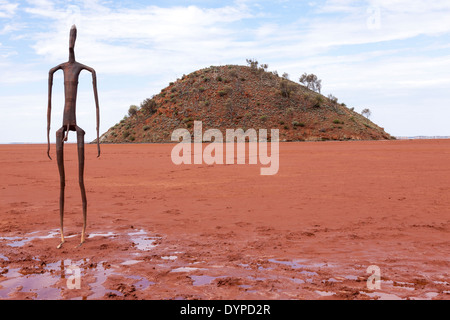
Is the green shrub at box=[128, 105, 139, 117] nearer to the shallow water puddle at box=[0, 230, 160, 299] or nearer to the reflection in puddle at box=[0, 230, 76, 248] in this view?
the reflection in puddle at box=[0, 230, 76, 248]

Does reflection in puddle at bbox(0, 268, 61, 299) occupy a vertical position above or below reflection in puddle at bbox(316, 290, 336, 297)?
below

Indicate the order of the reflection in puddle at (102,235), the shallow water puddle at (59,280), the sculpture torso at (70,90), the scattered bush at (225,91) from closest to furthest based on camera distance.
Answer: the shallow water puddle at (59,280) → the sculpture torso at (70,90) → the reflection in puddle at (102,235) → the scattered bush at (225,91)

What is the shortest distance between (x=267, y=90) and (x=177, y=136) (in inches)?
938

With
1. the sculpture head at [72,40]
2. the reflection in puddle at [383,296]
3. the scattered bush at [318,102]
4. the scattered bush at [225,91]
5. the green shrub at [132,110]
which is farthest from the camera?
the green shrub at [132,110]

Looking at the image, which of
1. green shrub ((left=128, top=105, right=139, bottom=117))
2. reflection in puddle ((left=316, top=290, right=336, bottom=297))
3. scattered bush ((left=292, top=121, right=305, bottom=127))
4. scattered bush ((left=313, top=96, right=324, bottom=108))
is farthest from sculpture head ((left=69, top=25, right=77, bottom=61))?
green shrub ((left=128, top=105, right=139, bottom=117))

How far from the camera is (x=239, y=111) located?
69938 millimetres

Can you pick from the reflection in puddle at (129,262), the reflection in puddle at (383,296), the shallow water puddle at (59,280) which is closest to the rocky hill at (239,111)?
the reflection in puddle at (129,262)

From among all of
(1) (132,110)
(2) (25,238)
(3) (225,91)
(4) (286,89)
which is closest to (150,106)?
(1) (132,110)

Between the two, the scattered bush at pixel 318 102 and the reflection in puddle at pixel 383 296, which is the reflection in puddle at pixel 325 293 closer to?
the reflection in puddle at pixel 383 296

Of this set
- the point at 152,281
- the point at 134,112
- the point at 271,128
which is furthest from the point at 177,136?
the point at 152,281

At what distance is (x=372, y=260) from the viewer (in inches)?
215

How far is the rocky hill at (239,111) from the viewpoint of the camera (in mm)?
65750

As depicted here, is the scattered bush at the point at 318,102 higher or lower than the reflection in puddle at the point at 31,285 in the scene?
higher

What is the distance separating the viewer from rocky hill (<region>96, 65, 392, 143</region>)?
65.8 metres
